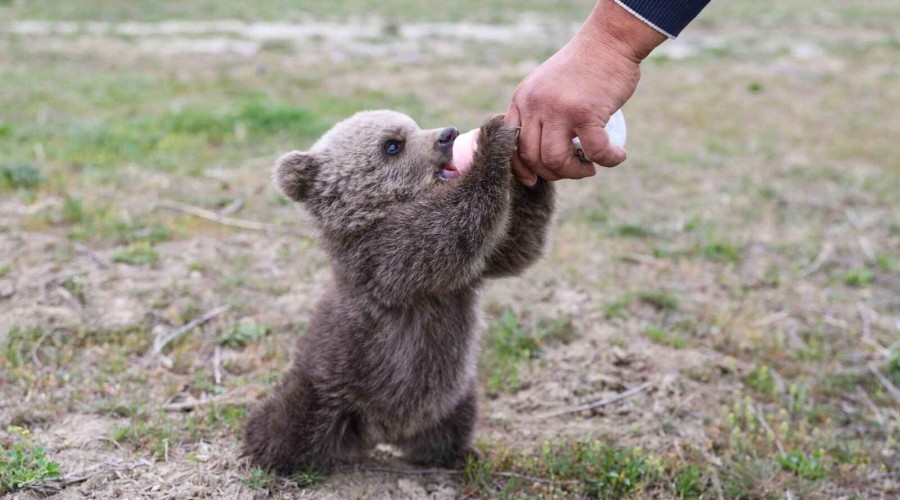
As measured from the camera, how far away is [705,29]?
18547 mm

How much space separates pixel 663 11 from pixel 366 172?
1585 mm

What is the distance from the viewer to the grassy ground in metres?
3.71

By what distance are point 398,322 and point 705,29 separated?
17.2 meters

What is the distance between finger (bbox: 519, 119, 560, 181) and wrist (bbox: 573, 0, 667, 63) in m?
0.38

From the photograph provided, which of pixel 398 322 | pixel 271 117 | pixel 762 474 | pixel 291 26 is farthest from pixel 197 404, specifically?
pixel 291 26

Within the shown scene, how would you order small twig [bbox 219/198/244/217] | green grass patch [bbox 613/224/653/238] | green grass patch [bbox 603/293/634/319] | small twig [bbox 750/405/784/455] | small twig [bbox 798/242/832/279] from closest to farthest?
small twig [bbox 750/405/784/455]
green grass patch [bbox 603/293/634/319]
small twig [bbox 798/242/832/279]
small twig [bbox 219/198/244/217]
green grass patch [bbox 613/224/653/238]

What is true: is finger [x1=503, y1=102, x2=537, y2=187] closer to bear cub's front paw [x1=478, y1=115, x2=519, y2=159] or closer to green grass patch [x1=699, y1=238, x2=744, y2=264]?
bear cub's front paw [x1=478, y1=115, x2=519, y2=159]

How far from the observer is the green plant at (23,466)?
3148mm

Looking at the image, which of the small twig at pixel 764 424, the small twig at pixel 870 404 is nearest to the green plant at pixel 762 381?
the small twig at pixel 764 424

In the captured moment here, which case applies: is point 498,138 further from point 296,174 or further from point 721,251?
point 721,251

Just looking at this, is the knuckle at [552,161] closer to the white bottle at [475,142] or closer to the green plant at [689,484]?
the white bottle at [475,142]

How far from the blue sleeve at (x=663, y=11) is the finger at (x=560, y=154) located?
0.51m

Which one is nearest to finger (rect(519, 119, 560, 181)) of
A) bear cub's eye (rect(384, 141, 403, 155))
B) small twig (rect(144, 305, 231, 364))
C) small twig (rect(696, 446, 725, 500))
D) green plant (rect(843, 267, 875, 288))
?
bear cub's eye (rect(384, 141, 403, 155))

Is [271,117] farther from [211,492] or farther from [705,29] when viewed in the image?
[705,29]
